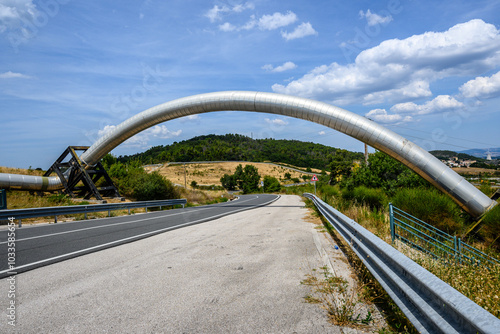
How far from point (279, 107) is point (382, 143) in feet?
26.2

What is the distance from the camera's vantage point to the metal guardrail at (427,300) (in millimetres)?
2041

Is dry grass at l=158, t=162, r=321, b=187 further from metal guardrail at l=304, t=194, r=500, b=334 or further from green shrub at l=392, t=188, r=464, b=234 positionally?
metal guardrail at l=304, t=194, r=500, b=334

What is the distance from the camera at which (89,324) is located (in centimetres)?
361

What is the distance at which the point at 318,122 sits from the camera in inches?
888

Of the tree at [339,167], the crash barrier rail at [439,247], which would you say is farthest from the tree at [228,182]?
the crash barrier rail at [439,247]

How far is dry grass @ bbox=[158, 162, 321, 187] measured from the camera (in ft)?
367

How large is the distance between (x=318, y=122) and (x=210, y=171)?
4099 inches

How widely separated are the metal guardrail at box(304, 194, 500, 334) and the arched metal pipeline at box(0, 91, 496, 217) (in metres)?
13.3

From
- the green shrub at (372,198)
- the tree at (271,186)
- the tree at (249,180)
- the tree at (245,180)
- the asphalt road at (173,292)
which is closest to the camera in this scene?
the asphalt road at (173,292)

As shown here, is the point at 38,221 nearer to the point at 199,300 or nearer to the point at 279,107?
the point at 199,300

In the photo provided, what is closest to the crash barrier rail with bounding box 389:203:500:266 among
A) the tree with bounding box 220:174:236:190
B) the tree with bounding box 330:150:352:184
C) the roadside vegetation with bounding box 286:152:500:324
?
the roadside vegetation with bounding box 286:152:500:324

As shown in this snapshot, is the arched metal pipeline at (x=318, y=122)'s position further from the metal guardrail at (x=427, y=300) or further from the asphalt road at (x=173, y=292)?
the metal guardrail at (x=427, y=300)

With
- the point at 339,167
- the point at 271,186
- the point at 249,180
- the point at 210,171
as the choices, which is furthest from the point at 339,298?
the point at 210,171

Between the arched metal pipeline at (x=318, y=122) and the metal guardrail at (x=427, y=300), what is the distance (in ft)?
43.6
